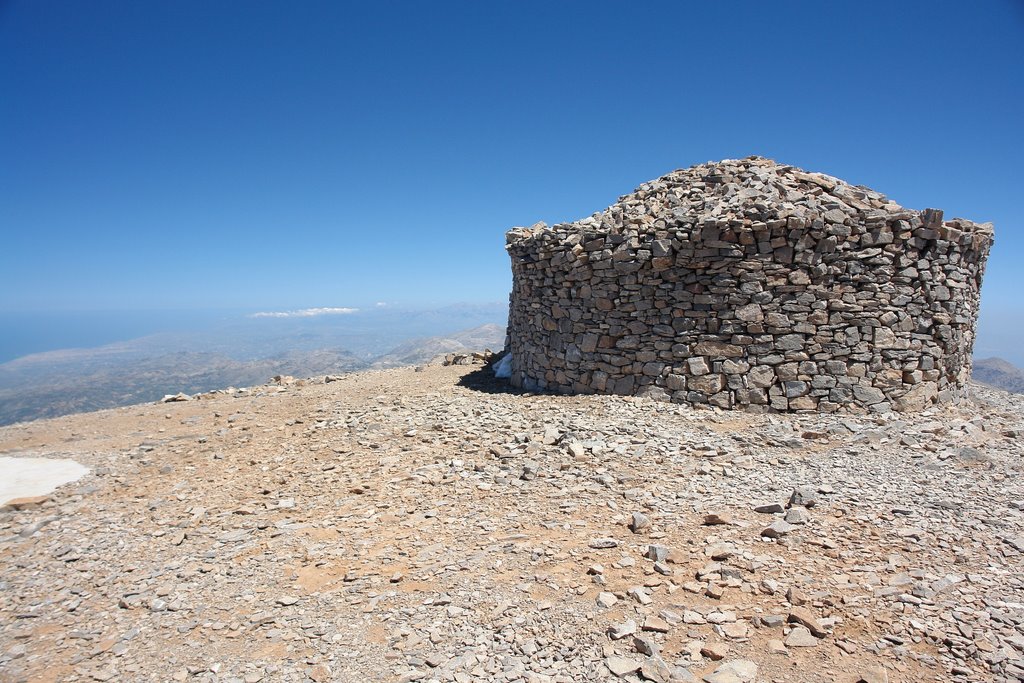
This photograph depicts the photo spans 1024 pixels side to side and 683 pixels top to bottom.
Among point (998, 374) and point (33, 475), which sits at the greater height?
point (33, 475)

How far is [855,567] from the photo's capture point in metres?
4.95

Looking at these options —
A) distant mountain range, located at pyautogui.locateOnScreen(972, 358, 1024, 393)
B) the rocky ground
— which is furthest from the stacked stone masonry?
distant mountain range, located at pyautogui.locateOnScreen(972, 358, 1024, 393)

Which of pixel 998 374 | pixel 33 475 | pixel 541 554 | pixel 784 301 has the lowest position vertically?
pixel 998 374

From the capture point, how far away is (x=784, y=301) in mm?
9578

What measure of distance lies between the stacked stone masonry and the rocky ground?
80cm

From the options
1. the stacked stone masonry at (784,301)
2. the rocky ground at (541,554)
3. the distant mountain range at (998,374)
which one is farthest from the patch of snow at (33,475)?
the distant mountain range at (998,374)

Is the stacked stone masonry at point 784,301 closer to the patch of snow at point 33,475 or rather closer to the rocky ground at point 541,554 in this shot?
the rocky ground at point 541,554

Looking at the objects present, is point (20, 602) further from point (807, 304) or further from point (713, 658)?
point (807, 304)

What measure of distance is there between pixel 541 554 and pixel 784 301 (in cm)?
699

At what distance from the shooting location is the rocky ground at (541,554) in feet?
13.8

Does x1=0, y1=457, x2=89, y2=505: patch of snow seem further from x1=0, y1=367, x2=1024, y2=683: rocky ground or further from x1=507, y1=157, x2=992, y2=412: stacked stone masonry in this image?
x1=507, y1=157, x2=992, y2=412: stacked stone masonry

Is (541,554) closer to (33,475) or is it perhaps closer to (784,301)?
(784,301)

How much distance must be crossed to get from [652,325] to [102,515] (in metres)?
9.64

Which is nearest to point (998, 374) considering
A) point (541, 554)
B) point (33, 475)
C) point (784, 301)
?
point (784, 301)
